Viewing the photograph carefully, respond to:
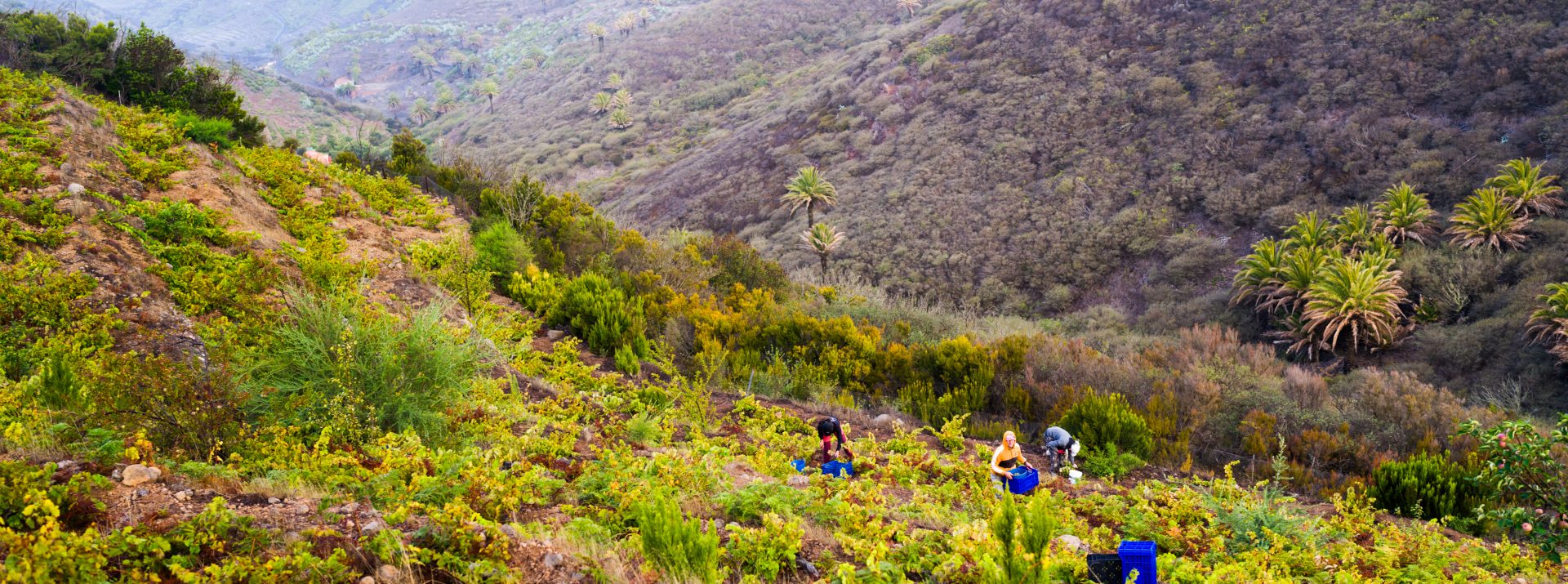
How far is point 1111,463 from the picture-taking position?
6.86m

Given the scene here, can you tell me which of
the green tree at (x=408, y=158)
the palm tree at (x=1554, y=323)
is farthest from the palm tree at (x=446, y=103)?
the palm tree at (x=1554, y=323)

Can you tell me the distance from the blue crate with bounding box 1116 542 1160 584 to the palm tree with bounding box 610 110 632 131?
2491 inches

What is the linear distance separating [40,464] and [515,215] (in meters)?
11.1

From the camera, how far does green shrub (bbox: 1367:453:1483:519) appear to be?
19.8 feet

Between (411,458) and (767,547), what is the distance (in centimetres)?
202

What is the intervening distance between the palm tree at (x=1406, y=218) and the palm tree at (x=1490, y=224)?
2.22 feet

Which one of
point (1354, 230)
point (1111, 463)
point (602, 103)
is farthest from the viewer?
point (602, 103)

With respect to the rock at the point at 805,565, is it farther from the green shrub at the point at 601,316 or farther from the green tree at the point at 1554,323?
the green tree at the point at 1554,323

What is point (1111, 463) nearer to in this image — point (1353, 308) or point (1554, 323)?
point (1353, 308)

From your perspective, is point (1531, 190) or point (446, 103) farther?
point (446, 103)

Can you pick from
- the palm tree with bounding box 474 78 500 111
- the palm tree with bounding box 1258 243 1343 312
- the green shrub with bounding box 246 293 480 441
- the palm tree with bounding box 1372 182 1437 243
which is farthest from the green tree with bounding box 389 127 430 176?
the palm tree with bounding box 474 78 500 111

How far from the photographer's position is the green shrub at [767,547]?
3.12 meters

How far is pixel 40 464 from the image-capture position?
3.02 metres

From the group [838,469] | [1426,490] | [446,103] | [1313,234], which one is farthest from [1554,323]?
[446,103]
